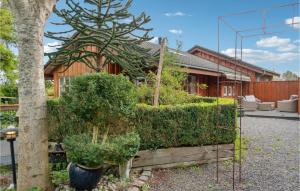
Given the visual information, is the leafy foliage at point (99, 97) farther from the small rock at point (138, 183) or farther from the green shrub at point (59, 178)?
the small rock at point (138, 183)

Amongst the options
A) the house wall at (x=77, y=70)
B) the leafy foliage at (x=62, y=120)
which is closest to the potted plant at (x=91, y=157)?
the leafy foliage at (x=62, y=120)

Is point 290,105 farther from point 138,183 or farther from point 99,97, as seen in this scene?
point 99,97

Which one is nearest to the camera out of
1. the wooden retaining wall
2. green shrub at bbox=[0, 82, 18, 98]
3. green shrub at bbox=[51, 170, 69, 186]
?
green shrub at bbox=[51, 170, 69, 186]

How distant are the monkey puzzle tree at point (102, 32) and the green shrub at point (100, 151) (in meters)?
4.04

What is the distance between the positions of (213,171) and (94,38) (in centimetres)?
475

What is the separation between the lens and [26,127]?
12.5 ft

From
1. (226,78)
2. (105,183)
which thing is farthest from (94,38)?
(226,78)

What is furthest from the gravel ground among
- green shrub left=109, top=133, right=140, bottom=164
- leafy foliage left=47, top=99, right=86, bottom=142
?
leafy foliage left=47, top=99, right=86, bottom=142

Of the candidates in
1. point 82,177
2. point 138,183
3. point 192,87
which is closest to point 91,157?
point 82,177

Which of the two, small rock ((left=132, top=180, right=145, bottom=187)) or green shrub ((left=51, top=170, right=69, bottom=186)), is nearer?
green shrub ((left=51, top=170, right=69, bottom=186))

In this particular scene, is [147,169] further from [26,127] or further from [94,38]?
[94,38]

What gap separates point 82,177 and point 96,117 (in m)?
0.94

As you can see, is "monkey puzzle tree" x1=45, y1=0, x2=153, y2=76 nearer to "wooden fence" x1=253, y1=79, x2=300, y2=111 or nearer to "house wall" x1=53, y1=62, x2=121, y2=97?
"house wall" x1=53, y1=62, x2=121, y2=97

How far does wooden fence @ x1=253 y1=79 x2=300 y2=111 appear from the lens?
18.9m
